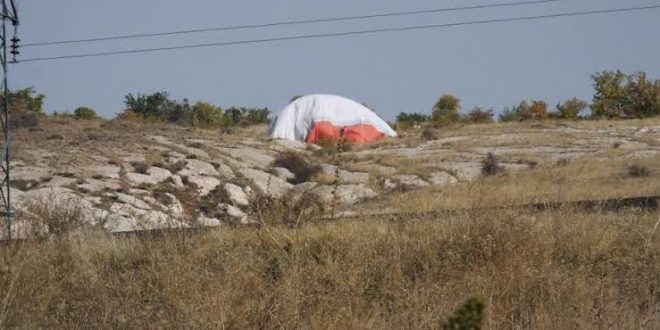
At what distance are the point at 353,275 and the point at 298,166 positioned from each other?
70.7 ft

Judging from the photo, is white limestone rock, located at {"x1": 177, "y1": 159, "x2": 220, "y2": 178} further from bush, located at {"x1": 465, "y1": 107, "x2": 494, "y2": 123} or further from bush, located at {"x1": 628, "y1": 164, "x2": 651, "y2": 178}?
bush, located at {"x1": 465, "y1": 107, "x2": 494, "y2": 123}

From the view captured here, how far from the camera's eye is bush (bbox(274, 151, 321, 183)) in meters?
29.3

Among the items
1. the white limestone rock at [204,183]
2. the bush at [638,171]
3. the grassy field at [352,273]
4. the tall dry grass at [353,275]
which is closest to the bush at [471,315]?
the grassy field at [352,273]

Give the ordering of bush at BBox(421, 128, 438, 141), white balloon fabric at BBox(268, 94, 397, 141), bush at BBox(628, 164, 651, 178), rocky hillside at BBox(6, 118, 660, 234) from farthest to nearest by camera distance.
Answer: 1. white balloon fabric at BBox(268, 94, 397, 141)
2. bush at BBox(421, 128, 438, 141)
3. bush at BBox(628, 164, 651, 178)
4. rocky hillside at BBox(6, 118, 660, 234)

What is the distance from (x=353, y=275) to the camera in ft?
30.6

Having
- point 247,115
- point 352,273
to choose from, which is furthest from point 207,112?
point 352,273

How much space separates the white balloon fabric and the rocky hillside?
17.0 ft

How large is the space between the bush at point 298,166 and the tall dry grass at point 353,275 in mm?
17662

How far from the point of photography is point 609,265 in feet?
32.1

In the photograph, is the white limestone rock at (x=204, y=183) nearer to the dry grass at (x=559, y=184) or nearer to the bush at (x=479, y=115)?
the dry grass at (x=559, y=184)

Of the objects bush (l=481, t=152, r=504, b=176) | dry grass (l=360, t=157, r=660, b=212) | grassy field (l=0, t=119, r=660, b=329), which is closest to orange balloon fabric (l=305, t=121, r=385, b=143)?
bush (l=481, t=152, r=504, b=176)

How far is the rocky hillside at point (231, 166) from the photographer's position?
1642 cm

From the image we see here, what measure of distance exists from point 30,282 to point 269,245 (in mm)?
3057

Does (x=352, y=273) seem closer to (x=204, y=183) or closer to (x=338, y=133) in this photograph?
(x=204, y=183)
